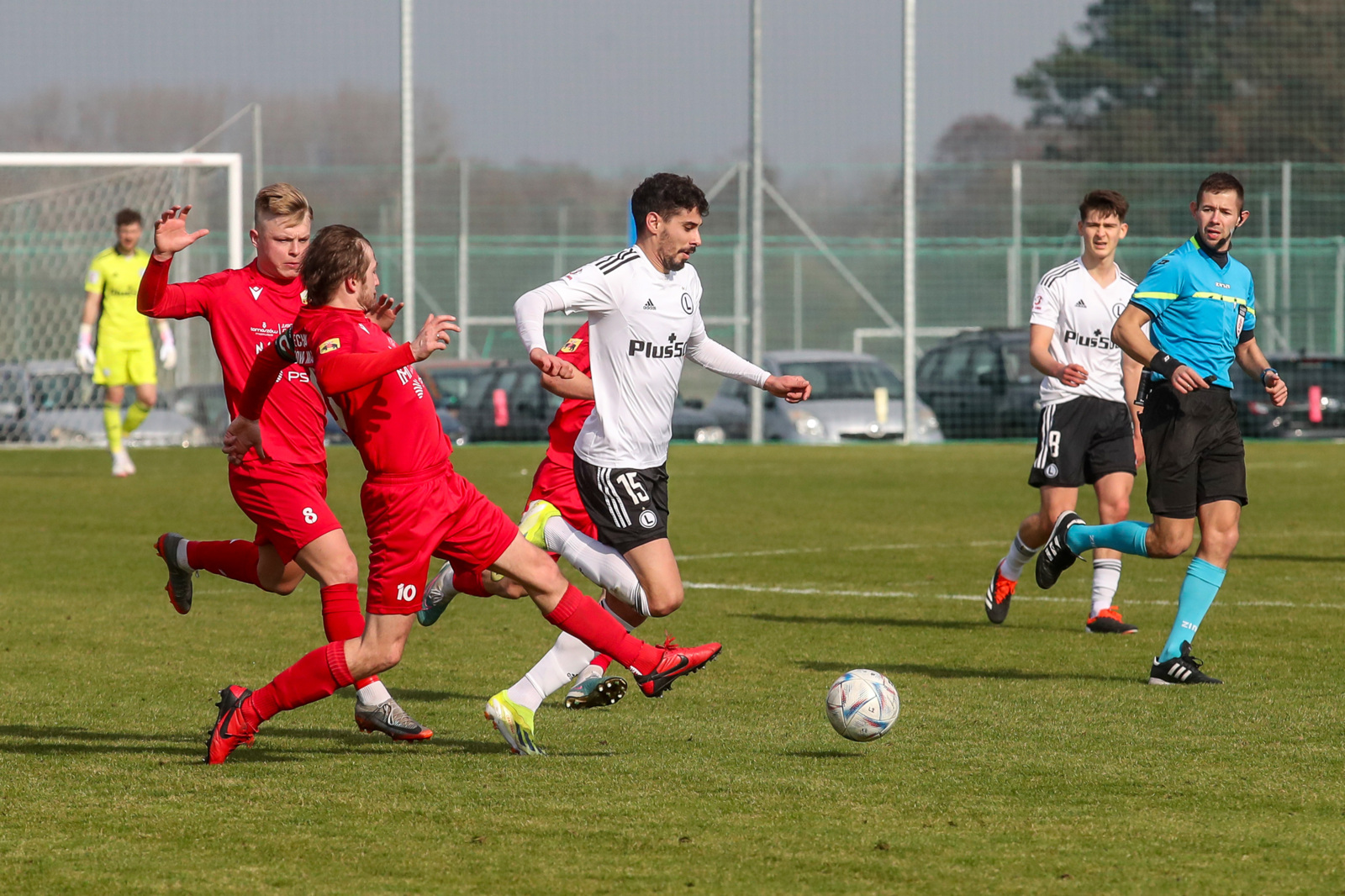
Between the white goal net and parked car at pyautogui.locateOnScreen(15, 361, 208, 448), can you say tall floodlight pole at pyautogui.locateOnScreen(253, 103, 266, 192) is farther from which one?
parked car at pyautogui.locateOnScreen(15, 361, 208, 448)

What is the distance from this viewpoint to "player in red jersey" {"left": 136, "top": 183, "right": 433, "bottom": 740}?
21.0ft

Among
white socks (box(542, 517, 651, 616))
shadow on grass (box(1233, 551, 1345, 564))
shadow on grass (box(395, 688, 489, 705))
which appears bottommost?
shadow on grass (box(1233, 551, 1345, 564))

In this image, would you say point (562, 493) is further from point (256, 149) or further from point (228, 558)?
point (256, 149)

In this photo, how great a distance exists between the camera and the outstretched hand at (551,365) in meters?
6.04

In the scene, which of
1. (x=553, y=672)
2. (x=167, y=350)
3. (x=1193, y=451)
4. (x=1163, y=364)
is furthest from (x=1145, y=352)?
(x=167, y=350)

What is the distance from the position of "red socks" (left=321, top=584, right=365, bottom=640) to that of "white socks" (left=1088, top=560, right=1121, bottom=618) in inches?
172

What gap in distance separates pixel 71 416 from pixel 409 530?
69.6ft

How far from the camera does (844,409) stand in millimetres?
26203

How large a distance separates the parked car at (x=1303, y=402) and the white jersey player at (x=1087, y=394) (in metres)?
16.9

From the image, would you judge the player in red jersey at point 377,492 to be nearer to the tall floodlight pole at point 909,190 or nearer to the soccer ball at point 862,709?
the soccer ball at point 862,709

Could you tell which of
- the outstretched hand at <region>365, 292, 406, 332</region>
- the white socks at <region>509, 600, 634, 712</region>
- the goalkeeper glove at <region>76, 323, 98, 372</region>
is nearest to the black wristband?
the white socks at <region>509, 600, 634, 712</region>

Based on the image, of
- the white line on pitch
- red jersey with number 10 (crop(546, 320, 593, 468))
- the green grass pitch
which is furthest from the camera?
the white line on pitch

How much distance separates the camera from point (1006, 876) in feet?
14.6

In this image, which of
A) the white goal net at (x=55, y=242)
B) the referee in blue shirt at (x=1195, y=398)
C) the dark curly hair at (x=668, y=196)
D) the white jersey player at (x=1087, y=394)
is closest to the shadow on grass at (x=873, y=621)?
the white jersey player at (x=1087, y=394)
